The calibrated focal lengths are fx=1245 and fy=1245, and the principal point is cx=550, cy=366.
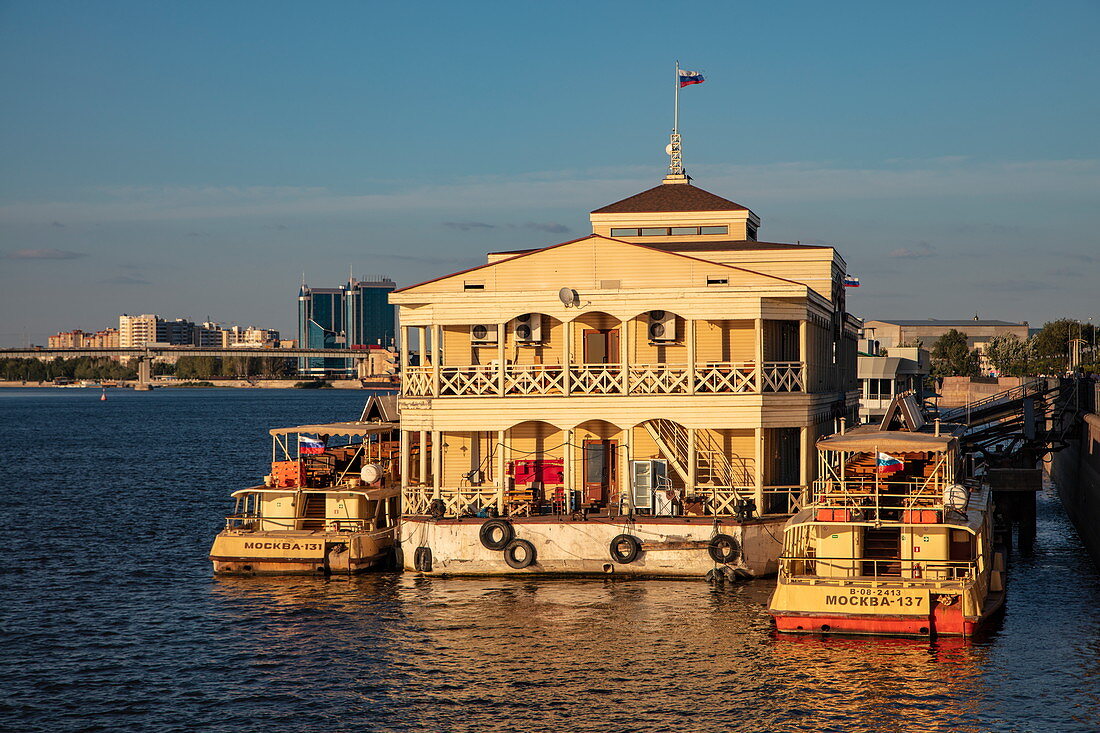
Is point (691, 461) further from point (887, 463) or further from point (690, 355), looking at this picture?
point (887, 463)

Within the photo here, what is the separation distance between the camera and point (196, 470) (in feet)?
296

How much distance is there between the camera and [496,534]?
126ft

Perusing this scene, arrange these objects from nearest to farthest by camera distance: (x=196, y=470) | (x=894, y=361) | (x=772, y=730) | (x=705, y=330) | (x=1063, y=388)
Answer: (x=772, y=730) → (x=705, y=330) → (x=1063, y=388) → (x=894, y=361) → (x=196, y=470)

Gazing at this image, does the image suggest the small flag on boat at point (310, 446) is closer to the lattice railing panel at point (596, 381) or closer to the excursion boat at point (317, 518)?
the excursion boat at point (317, 518)

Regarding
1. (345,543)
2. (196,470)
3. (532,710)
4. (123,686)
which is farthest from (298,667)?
(196,470)

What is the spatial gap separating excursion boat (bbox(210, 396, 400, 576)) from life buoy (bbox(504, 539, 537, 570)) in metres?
5.17

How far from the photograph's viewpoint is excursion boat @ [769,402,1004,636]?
30.8 meters

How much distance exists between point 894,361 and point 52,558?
5168 centimetres

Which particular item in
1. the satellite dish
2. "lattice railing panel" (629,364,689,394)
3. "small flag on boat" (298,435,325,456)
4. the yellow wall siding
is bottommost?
"small flag on boat" (298,435,325,456)

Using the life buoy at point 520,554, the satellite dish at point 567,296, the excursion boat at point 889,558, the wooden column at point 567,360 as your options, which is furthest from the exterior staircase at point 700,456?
the life buoy at point 520,554

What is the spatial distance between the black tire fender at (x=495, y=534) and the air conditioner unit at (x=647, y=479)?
14.4 feet

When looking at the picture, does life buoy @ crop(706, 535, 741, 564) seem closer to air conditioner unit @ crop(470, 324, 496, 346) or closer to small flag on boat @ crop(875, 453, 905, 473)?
small flag on boat @ crop(875, 453, 905, 473)

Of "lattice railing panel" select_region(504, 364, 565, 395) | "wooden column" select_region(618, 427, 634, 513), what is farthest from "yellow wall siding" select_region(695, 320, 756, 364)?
"lattice railing panel" select_region(504, 364, 565, 395)

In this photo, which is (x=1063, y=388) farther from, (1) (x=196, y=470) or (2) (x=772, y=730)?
(1) (x=196, y=470)
